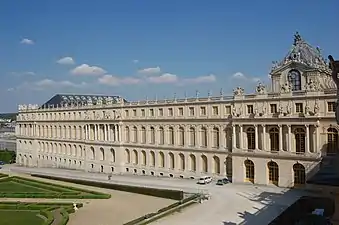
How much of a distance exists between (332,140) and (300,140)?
3.96 m

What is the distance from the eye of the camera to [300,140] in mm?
49875

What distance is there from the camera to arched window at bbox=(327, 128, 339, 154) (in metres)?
46.9

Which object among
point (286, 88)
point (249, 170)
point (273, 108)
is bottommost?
point (249, 170)

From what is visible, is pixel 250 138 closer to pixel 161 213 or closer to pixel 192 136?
pixel 192 136

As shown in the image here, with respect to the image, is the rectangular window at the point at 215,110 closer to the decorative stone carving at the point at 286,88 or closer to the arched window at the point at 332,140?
the decorative stone carving at the point at 286,88

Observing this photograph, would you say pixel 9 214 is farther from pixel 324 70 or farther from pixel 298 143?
pixel 324 70

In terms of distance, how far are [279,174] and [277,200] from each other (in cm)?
859

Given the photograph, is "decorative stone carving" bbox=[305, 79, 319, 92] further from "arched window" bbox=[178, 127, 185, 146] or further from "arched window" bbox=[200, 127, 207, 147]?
"arched window" bbox=[178, 127, 185, 146]

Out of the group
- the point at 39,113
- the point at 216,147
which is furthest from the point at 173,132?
the point at 39,113

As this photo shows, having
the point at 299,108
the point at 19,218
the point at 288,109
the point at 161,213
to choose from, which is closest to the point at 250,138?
the point at 288,109

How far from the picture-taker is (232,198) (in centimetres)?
4578

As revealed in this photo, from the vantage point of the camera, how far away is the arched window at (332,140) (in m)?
46.9

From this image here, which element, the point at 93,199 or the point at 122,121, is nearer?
the point at 93,199

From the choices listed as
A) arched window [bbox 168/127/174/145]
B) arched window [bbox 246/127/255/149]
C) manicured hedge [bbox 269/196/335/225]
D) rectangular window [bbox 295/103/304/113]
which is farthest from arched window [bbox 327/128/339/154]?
arched window [bbox 168/127/174/145]
